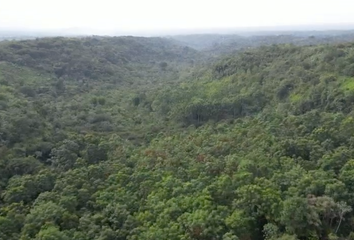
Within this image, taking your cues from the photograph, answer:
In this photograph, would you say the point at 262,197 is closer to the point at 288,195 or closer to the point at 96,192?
the point at 288,195

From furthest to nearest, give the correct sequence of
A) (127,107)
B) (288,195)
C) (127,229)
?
(127,107) → (288,195) → (127,229)

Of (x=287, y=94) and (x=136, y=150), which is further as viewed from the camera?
(x=287, y=94)

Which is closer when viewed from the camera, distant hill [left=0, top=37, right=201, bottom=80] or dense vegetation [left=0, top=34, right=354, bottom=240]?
dense vegetation [left=0, top=34, right=354, bottom=240]

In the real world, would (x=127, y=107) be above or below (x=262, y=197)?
below

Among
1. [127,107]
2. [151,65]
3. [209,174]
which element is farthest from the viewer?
[151,65]

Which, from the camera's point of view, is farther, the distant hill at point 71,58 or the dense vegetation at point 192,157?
the distant hill at point 71,58

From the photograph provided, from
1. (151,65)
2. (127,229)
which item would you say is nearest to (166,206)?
(127,229)

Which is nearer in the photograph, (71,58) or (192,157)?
(192,157)
